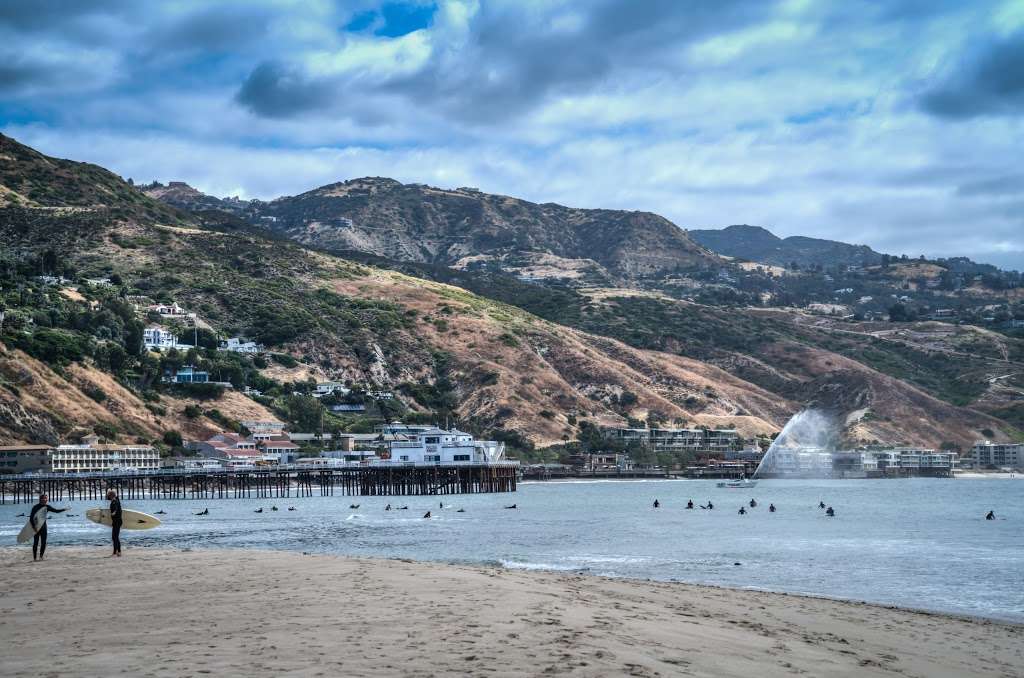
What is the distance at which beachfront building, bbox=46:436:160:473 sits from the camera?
425 feet

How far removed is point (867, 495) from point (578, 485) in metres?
44.4

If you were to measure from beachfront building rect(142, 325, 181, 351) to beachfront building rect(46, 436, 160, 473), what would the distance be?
45.7 meters

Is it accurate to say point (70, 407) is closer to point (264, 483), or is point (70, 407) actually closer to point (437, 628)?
point (264, 483)

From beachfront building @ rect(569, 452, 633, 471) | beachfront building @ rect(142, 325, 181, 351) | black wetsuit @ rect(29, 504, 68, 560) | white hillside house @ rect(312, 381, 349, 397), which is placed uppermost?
beachfront building @ rect(142, 325, 181, 351)

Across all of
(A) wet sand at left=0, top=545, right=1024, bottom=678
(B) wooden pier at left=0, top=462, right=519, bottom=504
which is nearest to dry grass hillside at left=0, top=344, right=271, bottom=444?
(B) wooden pier at left=0, top=462, right=519, bottom=504

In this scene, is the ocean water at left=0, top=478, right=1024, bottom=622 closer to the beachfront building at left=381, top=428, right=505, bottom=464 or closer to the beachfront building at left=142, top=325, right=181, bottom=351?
the beachfront building at left=381, top=428, right=505, bottom=464

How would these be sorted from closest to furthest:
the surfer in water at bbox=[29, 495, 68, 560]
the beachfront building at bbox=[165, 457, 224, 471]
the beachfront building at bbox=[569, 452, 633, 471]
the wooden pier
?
1. the surfer in water at bbox=[29, 495, 68, 560]
2. the wooden pier
3. the beachfront building at bbox=[165, 457, 224, 471]
4. the beachfront building at bbox=[569, 452, 633, 471]

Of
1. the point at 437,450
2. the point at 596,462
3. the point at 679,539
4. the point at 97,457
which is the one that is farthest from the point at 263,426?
the point at 679,539

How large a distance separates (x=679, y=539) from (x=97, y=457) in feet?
281

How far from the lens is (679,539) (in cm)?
6806

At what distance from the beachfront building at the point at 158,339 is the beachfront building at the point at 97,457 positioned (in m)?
45.7

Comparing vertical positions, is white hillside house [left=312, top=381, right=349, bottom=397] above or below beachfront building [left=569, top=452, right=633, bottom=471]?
above

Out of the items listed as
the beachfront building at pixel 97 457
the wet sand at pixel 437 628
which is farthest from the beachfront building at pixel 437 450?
the wet sand at pixel 437 628

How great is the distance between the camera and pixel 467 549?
58.1 metres
